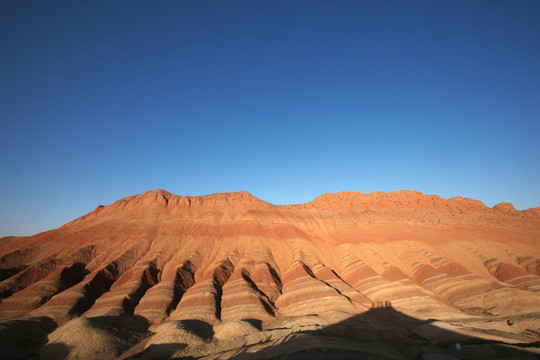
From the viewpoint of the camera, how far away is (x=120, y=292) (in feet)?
146

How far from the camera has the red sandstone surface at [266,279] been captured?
1144 inches

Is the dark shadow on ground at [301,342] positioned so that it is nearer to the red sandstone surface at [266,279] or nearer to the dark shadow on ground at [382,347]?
the dark shadow on ground at [382,347]

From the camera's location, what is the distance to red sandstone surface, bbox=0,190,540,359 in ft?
95.3

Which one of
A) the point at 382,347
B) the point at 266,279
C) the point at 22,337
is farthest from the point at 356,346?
the point at 22,337

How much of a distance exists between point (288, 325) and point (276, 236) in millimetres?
36647

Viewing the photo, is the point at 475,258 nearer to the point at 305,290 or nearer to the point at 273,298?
the point at 305,290

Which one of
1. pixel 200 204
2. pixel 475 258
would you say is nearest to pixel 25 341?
pixel 200 204

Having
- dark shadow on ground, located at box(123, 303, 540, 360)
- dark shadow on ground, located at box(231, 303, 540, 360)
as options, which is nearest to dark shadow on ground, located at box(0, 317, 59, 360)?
dark shadow on ground, located at box(123, 303, 540, 360)

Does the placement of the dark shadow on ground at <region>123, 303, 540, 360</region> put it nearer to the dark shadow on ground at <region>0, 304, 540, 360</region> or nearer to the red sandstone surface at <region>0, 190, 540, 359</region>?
the dark shadow on ground at <region>0, 304, 540, 360</region>

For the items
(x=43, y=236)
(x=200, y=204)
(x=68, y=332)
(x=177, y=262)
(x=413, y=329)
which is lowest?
(x=413, y=329)

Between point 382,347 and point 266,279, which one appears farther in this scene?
point 266,279

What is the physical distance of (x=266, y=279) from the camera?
5078 cm

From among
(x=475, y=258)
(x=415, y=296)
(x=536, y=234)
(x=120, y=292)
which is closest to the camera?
(x=415, y=296)

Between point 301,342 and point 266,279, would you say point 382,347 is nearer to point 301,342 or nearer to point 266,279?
point 301,342
